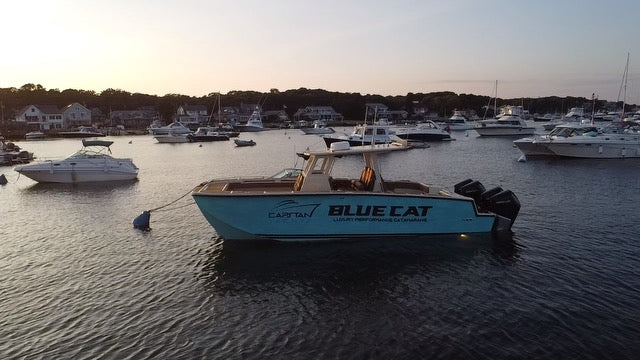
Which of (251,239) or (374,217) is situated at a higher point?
(374,217)

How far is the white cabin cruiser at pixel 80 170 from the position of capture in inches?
1357

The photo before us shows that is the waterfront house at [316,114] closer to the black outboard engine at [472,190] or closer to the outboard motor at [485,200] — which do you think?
the black outboard engine at [472,190]

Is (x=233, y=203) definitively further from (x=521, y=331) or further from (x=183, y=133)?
(x=183, y=133)

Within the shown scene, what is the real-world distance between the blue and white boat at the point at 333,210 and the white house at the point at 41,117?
127581 mm

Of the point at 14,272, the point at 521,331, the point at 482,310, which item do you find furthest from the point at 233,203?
the point at 521,331

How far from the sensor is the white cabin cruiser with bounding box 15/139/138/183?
3447cm

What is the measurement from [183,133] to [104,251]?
256 ft

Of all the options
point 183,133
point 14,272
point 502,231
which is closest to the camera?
point 14,272

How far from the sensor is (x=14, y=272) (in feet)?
49.6

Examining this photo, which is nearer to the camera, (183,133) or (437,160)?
(437,160)

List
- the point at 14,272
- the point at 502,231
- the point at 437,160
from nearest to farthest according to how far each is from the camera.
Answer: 1. the point at 14,272
2. the point at 502,231
3. the point at 437,160

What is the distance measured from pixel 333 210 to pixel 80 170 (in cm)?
2722

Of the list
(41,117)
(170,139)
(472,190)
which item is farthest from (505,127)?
(41,117)

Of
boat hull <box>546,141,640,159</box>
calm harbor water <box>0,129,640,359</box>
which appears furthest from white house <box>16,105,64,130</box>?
boat hull <box>546,141,640,159</box>
